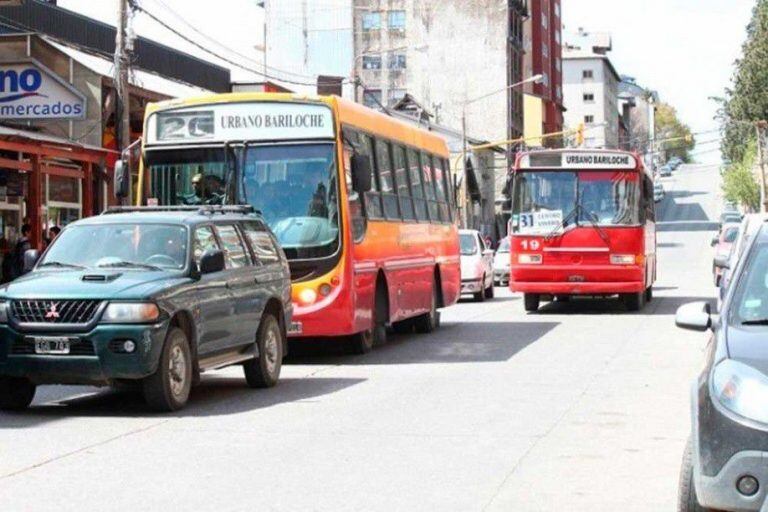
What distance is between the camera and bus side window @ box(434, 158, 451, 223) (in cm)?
2504

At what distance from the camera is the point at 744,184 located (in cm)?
11688

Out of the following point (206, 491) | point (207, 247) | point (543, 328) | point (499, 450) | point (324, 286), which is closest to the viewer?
point (206, 491)

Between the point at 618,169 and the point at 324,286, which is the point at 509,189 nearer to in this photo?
the point at 618,169

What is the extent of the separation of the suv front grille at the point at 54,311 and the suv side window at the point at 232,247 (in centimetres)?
203

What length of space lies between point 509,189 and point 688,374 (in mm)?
12327

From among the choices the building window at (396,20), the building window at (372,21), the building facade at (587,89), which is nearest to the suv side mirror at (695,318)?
the building window at (372,21)

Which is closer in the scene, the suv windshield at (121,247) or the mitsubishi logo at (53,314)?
the mitsubishi logo at (53,314)

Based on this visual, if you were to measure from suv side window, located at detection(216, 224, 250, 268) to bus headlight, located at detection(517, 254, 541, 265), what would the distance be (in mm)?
14057

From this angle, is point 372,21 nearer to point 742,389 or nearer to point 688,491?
point 688,491

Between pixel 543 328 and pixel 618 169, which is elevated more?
pixel 618 169

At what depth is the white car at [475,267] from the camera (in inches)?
1344

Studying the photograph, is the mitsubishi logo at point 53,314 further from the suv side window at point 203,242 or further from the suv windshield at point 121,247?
the suv side window at point 203,242

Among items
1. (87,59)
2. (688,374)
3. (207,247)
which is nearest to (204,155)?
(207,247)

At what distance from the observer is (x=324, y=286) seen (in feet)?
58.4
